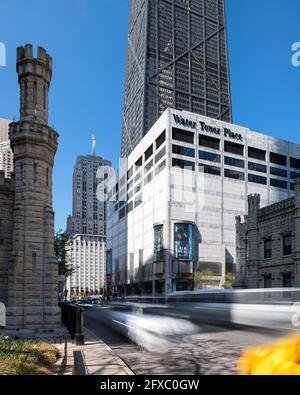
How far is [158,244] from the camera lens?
8312 cm

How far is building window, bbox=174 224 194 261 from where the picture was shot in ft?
261

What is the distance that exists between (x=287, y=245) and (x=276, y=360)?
34.0 metres

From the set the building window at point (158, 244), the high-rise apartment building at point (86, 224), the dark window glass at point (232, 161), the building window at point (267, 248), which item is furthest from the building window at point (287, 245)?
the building window at point (158, 244)

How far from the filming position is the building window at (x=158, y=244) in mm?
81312

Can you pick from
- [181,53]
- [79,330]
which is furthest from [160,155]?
[181,53]

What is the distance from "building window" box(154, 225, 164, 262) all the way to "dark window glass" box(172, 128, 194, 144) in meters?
18.1

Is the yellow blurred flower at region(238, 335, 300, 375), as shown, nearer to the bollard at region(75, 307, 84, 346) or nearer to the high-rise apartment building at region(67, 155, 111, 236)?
the high-rise apartment building at region(67, 155, 111, 236)

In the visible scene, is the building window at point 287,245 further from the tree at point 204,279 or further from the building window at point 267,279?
the tree at point 204,279

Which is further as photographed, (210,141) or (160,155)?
(160,155)

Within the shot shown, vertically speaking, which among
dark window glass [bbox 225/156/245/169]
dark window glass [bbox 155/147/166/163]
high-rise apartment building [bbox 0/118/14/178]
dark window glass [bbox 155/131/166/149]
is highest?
dark window glass [bbox 155/131/166/149]

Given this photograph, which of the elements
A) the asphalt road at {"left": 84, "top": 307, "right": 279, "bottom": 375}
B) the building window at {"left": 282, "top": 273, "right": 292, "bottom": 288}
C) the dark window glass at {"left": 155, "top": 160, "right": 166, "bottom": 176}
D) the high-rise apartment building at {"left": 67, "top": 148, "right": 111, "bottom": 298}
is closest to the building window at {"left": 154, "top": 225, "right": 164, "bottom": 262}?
the dark window glass at {"left": 155, "top": 160, "right": 166, "bottom": 176}

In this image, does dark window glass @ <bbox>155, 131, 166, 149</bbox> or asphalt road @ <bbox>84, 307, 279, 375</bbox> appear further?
dark window glass @ <bbox>155, 131, 166, 149</bbox>

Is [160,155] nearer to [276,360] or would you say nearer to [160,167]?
[160,167]
